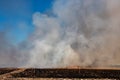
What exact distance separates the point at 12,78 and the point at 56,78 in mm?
3556

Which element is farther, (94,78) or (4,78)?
(4,78)

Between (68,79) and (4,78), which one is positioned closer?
(68,79)

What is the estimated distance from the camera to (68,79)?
18250mm

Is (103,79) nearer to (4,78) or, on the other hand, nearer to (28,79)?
(28,79)

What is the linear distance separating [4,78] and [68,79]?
5.30 meters

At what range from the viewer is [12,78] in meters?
19.2

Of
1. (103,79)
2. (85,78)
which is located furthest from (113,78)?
(85,78)

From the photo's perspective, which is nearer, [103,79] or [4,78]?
[103,79]

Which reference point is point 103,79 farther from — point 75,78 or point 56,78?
point 56,78

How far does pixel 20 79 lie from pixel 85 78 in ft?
16.6

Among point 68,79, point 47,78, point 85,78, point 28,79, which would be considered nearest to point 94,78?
point 85,78

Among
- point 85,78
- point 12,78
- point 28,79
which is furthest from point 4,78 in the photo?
point 85,78

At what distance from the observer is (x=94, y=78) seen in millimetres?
18266

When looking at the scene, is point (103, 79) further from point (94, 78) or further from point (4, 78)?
point (4, 78)
